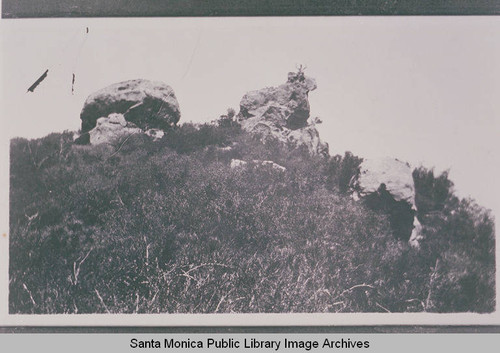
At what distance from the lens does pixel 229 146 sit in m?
6.40

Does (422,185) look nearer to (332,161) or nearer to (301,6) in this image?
(332,161)

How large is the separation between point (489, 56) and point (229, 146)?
411 centimetres

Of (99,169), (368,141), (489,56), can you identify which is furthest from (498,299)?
(99,169)

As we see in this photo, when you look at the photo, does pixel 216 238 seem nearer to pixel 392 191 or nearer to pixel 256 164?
pixel 256 164

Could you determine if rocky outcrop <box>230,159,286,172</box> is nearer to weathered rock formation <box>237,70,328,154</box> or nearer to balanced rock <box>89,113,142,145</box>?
weathered rock formation <box>237,70,328,154</box>

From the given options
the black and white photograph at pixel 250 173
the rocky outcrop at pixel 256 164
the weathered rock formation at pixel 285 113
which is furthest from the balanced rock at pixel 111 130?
the weathered rock formation at pixel 285 113

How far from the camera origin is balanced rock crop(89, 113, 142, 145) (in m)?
6.46

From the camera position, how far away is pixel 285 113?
692cm

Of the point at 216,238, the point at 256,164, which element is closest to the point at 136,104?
the point at 256,164

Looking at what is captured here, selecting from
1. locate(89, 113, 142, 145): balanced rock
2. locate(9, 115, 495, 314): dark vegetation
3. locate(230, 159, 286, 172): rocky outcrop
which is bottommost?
locate(9, 115, 495, 314): dark vegetation

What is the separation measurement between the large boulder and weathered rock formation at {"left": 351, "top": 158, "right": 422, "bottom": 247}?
3.01 meters

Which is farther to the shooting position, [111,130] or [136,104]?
[136,104]

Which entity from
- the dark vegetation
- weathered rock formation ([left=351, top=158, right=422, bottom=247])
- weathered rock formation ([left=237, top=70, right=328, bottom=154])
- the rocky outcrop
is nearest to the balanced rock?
the dark vegetation

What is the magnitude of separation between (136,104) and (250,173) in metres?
2.17
